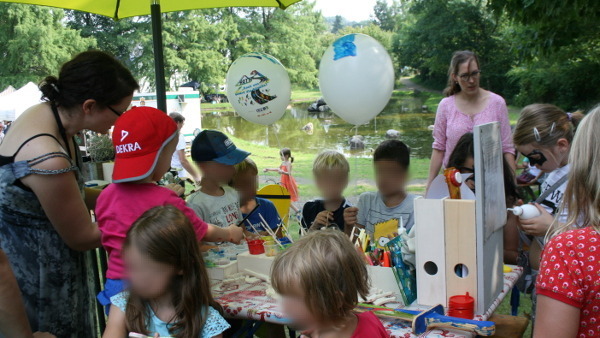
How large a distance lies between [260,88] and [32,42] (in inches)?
998

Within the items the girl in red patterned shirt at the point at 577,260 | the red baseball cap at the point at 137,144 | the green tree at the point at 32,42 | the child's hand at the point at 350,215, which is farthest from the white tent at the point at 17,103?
the girl in red patterned shirt at the point at 577,260

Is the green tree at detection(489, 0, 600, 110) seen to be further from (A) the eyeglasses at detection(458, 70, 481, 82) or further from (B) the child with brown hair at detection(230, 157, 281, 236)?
(B) the child with brown hair at detection(230, 157, 281, 236)

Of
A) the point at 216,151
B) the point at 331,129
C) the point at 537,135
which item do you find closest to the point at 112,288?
the point at 216,151

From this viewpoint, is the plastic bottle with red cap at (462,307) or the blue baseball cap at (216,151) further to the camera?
the blue baseball cap at (216,151)

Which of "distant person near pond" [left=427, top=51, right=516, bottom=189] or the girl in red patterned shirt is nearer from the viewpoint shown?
the girl in red patterned shirt

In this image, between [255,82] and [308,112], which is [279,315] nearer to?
[255,82]

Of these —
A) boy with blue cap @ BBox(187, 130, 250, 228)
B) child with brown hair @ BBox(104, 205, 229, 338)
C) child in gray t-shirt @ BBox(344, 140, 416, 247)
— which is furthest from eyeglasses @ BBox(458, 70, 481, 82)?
child with brown hair @ BBox(104, 205, 229, 338)

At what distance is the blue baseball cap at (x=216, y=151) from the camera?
289 cm

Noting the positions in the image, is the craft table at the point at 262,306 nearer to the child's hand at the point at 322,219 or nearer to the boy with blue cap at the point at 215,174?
the boy with blue cap at the point at 215,174

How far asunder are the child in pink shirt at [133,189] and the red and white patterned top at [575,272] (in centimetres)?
121

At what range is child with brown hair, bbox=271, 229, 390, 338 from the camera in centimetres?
141

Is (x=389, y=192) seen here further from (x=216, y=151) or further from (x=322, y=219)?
(x=216, y=151)

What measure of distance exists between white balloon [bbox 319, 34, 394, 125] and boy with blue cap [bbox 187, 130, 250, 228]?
1.63m

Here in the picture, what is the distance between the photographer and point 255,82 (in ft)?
16.2
